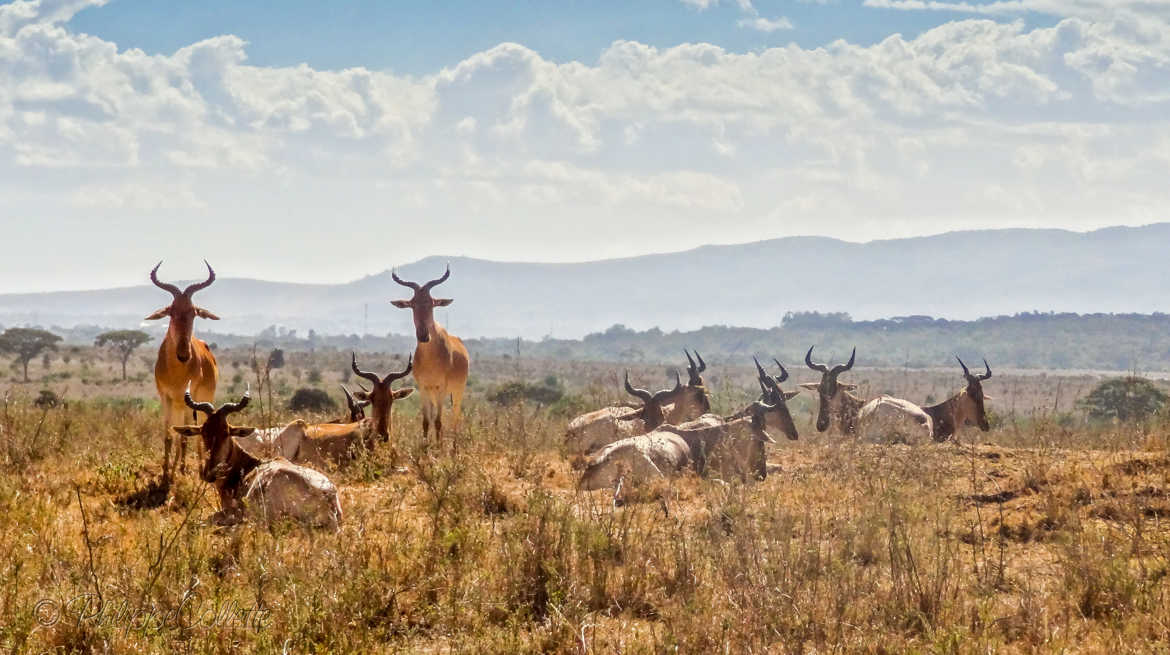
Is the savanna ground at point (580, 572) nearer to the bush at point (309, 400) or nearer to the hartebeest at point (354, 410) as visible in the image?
the hartebeest at point (354, 410)

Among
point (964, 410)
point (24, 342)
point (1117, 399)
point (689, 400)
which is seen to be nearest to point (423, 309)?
point (689, 400)

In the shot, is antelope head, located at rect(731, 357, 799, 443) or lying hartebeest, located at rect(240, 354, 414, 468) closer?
lying hartebeest, located at rect(240, 354, 414, 468)

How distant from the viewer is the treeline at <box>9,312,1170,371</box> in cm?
13188

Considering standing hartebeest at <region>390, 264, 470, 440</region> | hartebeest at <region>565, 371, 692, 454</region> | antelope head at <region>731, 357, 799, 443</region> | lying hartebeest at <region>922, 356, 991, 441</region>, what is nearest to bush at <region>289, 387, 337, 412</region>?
standing hartebeest at <region>390, 264, 470, 440</region>

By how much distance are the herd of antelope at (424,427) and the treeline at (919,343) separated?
96.2 metres

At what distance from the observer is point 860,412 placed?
17922 mm

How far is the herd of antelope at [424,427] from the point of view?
9.41 meters

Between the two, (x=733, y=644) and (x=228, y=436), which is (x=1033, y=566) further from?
(x=228, y=436)

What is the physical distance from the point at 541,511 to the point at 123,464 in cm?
530

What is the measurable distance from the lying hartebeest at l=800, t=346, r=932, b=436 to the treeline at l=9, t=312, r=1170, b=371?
94.9 m

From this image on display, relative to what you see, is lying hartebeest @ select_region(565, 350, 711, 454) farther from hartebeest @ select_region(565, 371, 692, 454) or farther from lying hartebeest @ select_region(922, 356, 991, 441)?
lying hartebeest @ select_region(922, 356, 991, 441)

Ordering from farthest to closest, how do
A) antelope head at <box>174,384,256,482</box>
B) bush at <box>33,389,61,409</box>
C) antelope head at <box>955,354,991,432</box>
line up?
bush at <box>33,389,61,409</box> → antelope head at <box>955,354,991,432</box> → antelope head at <box>174,384,256,482</box>

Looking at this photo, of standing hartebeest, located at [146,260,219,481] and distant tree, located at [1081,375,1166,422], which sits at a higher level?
standing hartebeest, located at [146,260,219,481]

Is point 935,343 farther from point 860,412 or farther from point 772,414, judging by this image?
point 772,414
